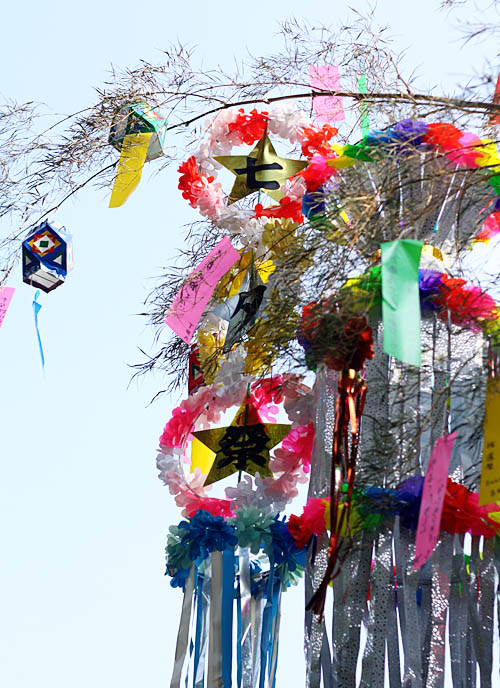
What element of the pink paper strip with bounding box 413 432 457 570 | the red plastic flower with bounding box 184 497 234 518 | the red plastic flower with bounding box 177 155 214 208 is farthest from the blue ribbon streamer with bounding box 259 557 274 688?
the red plastic flower with bounding box 177 155 214 208

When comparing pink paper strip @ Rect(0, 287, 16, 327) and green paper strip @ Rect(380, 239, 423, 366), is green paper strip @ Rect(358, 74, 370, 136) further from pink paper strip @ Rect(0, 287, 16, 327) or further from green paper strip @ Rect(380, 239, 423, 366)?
pink paper strip @ Rect(0, 287, 16, 327)

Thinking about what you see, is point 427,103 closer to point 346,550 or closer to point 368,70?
point 368,70

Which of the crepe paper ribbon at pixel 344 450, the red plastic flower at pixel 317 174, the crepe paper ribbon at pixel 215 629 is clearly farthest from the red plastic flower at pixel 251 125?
the crepe paper ribbon at pixel 215 629

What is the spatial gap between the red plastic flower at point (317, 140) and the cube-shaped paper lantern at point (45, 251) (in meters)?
0.92

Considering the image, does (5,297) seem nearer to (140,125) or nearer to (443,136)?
(140,125)

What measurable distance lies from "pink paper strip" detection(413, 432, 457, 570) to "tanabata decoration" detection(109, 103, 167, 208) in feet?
5.69

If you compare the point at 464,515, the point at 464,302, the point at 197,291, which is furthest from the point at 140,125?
the point at 464,515

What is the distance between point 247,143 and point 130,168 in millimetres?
432

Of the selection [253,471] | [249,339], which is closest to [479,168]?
[249,339]

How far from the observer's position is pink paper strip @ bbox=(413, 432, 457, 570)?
7.59 feet

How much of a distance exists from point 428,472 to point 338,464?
0.35 metres

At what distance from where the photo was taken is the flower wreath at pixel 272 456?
3273 millimetres

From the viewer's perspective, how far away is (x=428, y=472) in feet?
7.85

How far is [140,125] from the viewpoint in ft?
12.0
